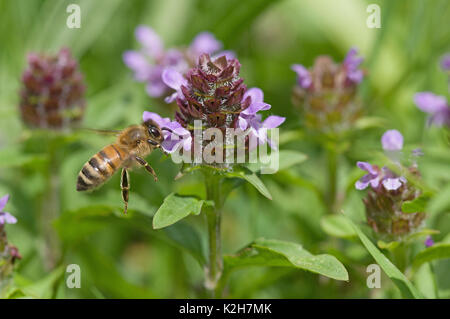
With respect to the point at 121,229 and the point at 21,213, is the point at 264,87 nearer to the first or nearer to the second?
the point at 121,229

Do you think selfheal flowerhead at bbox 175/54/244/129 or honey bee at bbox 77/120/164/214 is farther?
honey bee at bbox 77/120/164/214

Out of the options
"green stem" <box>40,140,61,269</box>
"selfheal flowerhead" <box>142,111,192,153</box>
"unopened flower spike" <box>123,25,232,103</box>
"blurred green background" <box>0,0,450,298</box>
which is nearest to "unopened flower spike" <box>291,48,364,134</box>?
"blurred green background" <box>0,0,450,298</box>

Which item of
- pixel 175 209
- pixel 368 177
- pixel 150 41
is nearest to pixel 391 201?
pixel 368 177

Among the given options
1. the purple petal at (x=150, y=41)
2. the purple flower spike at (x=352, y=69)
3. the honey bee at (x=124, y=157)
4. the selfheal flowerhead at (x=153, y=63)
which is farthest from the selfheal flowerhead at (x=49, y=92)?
the purple flower spike at (x=352, y=69)

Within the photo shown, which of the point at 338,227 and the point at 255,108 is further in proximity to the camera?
the point at 338,227

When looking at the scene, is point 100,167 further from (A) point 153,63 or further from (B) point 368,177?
(A) point 153,63

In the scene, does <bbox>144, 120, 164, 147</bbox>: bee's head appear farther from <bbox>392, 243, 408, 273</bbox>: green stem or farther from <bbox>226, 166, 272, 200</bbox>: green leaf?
<bbox>392, 243, 408, 273</bbox>: green stem
